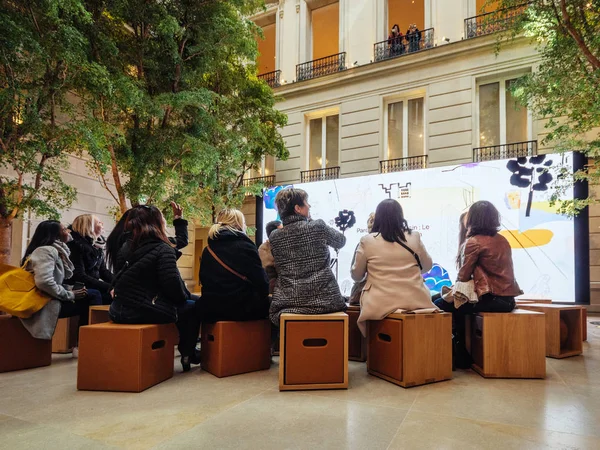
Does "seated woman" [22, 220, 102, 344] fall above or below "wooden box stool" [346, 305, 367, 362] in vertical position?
above

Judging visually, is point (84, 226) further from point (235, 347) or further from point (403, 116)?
point (403, 116)

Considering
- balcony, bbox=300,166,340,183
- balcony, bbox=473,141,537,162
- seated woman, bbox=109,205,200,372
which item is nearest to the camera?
seated woman, bbox=109,205,200,372

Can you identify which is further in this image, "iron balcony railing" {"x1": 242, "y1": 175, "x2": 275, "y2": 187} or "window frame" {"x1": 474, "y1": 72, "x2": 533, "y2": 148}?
"iron balcony railing" {"x1": 242, "y1": 175, "x2": 275, "y2": 187}

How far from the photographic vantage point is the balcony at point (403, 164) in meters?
10.1

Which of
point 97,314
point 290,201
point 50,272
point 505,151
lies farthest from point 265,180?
point 290,201

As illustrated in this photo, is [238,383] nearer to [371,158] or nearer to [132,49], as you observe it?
[132,49]

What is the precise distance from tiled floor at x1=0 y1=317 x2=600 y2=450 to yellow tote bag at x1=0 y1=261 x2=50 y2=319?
56 centimetres

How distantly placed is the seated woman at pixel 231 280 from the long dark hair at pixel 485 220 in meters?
1.93

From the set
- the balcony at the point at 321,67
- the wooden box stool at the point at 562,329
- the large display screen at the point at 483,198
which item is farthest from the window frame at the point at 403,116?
the wooden box stool at the point at 562,329

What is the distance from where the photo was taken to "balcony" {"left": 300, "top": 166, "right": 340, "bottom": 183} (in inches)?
446

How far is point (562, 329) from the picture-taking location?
14.5 feet

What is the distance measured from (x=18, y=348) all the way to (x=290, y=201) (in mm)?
2809

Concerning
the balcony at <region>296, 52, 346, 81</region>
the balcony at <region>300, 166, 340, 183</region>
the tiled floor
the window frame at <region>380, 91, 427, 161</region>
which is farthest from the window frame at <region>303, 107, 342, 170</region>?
the tiled floor

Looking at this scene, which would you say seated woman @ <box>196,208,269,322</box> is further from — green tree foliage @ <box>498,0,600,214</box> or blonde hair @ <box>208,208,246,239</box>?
green tree foliage @ <box>498,0,600,214</box>
